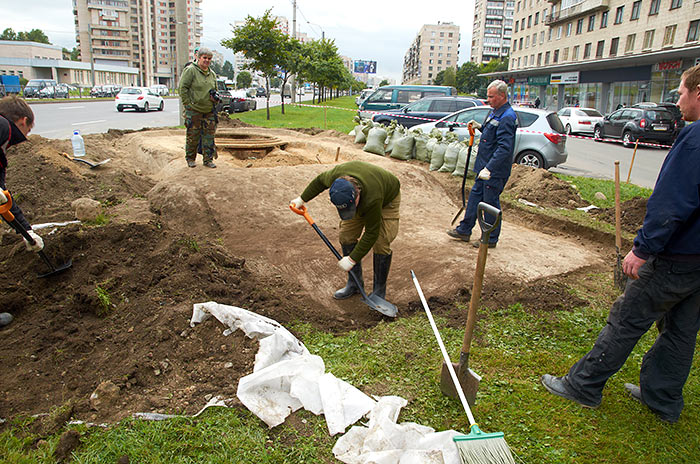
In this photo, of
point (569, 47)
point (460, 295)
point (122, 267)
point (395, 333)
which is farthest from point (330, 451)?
point (569, 47)

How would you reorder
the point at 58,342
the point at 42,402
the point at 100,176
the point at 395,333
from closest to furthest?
the point at 42,402 → the point at 58,342 → the point at 395,333 → the point at 100,176

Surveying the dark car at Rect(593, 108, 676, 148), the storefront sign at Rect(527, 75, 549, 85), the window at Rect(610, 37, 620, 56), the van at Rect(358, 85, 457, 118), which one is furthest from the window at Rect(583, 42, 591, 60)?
the van at Rect(358, 85, 457, 118)

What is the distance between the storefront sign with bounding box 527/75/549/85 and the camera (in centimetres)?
4384

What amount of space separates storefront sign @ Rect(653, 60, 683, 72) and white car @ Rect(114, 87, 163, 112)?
3098 cm

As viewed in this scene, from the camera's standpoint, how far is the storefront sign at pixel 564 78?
1497 inches

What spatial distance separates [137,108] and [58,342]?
25.1m

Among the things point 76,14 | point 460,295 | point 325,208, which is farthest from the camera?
point 76,14

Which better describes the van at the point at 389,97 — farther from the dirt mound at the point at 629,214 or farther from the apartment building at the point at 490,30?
the apartment building at the point at 490,30

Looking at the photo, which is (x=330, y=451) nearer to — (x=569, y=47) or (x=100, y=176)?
(x=100, y=176)

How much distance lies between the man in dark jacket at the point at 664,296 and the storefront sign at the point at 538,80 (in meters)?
47.0

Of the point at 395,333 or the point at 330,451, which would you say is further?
the point at 395,333

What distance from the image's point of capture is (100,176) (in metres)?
7.86

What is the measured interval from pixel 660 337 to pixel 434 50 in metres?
164

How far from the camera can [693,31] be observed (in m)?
28.5
